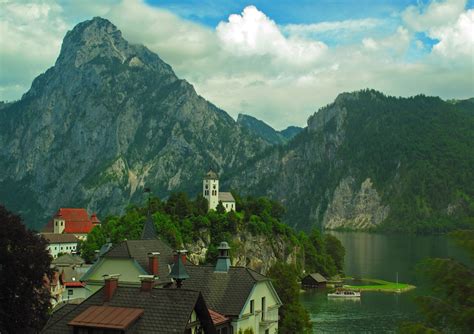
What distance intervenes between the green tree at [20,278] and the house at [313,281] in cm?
9178

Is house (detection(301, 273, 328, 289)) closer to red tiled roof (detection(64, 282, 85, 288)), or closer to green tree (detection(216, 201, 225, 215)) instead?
green tree (detection(216, 201, 225, 215))

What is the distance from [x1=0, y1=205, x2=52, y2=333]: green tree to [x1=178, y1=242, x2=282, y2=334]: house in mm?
10380

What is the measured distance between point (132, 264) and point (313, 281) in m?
92.6

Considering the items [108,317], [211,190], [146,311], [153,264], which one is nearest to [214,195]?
[211,190]

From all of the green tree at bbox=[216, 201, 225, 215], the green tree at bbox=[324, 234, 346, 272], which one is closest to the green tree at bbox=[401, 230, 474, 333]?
the green tree at bbox=[216, 201, 225, 215]

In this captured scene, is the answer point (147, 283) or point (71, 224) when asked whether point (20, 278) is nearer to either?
point (147, 283)

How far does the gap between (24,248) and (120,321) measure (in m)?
18.8

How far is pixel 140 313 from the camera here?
27.9m

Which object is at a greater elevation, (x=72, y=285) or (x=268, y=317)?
(x=268, y=317)

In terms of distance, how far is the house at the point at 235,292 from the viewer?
38375mm

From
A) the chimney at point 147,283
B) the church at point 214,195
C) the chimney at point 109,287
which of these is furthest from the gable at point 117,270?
the church at point 214,195

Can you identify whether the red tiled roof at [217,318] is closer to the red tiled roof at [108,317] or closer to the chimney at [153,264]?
the red tiled roof at [108,317]

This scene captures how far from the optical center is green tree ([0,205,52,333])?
4144 centimetres

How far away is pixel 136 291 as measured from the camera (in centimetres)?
2978
